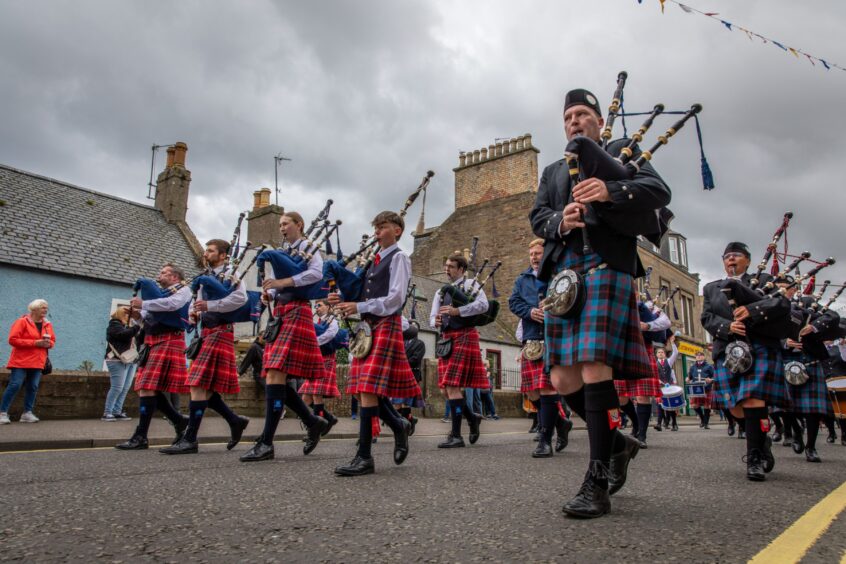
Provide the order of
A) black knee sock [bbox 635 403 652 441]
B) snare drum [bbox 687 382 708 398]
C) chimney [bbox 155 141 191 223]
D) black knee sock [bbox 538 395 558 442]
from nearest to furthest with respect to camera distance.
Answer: black knee sock [bbox 538 395 558 442], black knee sock [bbox 635 403 652 441], snare drum [bbox 687 382 708 398], chimney [bbox 155 141 191 223]

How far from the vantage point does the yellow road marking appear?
1902 mm

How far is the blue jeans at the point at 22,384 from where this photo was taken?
782cm

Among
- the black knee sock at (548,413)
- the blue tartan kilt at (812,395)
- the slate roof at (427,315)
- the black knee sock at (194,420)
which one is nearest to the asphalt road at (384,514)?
the black knee sock at (194,420)

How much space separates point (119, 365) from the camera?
877 centimetres

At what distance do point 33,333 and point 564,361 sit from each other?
8.12 meters

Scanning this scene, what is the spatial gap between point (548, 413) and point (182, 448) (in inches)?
129

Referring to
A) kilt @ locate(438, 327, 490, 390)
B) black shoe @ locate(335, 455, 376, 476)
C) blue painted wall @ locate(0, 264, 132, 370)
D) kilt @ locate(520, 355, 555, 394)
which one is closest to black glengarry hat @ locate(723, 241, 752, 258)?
kilt @ locate(520, 355, 555, 394)

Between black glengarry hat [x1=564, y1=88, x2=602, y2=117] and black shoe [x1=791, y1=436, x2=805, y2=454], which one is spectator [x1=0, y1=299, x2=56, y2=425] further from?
black shoe [x1=791, y1=436, x2=805, y2=454]

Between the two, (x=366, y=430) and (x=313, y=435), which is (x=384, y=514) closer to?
(x=366, y=430)

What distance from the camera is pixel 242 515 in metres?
2.42

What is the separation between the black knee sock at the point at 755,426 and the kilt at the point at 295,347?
127 inches

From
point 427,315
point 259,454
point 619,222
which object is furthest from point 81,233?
point 619,222

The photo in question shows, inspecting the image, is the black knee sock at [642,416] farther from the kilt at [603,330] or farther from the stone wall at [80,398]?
the stone wall at [80,398]

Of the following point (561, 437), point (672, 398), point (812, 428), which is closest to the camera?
point (812, 428)
